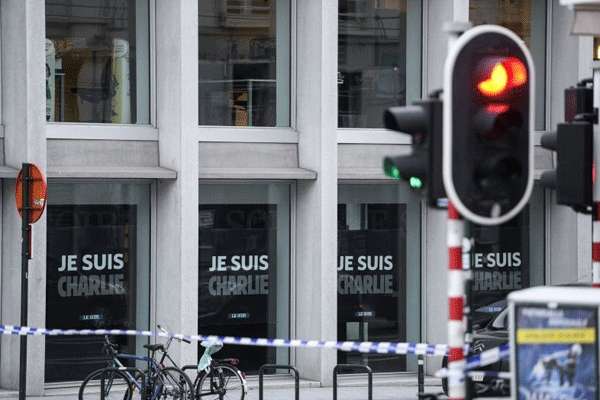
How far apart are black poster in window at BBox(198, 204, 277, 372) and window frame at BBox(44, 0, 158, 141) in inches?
54.7

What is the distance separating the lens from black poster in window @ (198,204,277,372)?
18875mm

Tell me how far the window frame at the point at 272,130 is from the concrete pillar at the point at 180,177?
70 cm

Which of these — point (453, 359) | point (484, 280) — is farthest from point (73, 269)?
point (453, 359)

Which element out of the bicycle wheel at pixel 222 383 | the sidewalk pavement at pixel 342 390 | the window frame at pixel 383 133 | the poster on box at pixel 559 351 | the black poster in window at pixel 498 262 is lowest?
the sidewalk pavement at pixel 342 390

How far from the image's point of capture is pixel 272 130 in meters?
19.5

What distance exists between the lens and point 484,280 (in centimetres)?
2116

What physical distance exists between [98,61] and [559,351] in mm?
11794

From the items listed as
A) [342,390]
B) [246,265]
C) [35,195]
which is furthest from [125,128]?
[342,390]

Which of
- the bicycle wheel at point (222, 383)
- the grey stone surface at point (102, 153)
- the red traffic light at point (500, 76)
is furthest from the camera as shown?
the grey stone surface at point (102, 153)

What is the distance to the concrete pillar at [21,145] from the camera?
1703 cm

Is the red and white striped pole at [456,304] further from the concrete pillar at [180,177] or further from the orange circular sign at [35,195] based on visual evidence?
the concrete pillar at [180,177]

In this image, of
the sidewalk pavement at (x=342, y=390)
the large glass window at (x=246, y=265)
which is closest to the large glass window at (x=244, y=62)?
the large glass window at (x=246, y=265)

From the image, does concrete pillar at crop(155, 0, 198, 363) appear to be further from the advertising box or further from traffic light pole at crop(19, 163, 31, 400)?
the advertising box

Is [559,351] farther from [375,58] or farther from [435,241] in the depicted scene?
[375,58]
